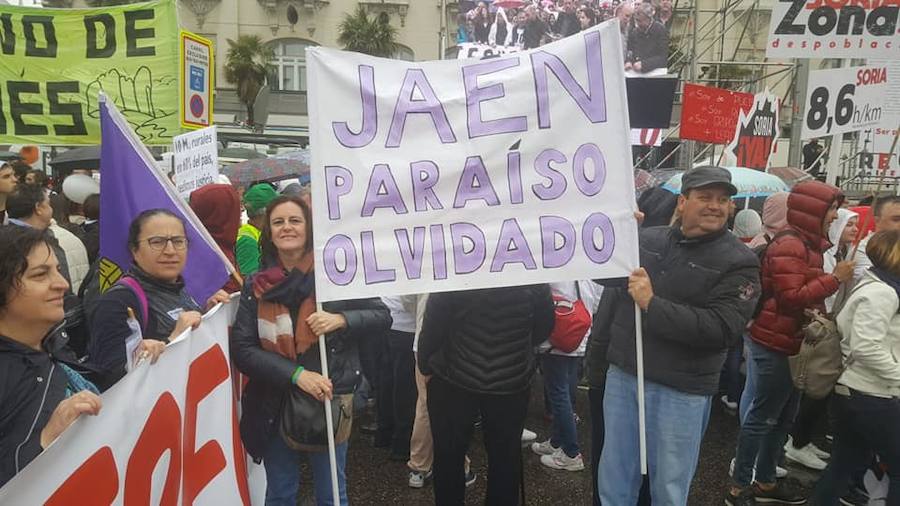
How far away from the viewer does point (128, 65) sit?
451 centimetres

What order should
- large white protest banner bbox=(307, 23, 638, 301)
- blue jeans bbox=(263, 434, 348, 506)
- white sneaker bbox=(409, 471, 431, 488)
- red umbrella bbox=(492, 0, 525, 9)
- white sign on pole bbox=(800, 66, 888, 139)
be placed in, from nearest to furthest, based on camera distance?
large white protest banner bbox=(307, 23, 638, 301) < blue jeans bbox=(263, 434, 348, 506) < white sneaker bbox=(409, 471, 431, 488) < white sign on pole bbox=(800, 66, 888, 139) < red umbrella bbox=(492, 0, 525, 9)

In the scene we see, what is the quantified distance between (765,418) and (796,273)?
2.86 feet

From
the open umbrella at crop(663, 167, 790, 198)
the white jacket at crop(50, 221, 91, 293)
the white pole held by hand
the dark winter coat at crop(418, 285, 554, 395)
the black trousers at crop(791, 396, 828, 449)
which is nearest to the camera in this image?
the white pole held by hand

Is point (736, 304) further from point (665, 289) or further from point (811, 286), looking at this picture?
point (811, 286)

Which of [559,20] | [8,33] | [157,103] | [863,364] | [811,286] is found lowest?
[863,364]

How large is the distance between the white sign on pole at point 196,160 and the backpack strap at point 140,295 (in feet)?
11.9

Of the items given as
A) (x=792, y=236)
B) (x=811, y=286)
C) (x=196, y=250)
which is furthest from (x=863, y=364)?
(x=196, y=250)

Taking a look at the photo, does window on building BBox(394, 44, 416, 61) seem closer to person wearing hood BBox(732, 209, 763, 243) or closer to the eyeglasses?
person wearing hood BBox(732, 209, 763, 243)

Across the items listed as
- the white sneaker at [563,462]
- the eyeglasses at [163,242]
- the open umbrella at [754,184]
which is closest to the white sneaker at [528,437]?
the white sneaker at [563,462]

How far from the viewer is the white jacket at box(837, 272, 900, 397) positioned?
2.98 metres

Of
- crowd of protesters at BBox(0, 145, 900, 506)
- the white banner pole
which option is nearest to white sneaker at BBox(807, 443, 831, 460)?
crowd of protesters at BBox(0, 145, 900, 506)

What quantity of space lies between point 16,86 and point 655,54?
12.1 metres

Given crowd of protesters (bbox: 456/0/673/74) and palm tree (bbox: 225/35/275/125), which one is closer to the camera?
crowd of protesters (bbox: 456/0/673/74)

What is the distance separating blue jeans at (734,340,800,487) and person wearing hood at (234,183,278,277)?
3429 mm
